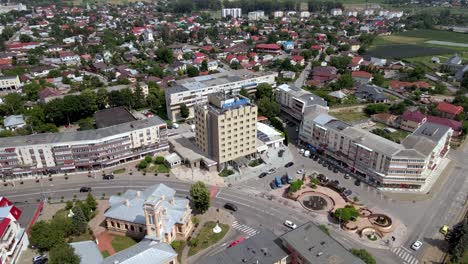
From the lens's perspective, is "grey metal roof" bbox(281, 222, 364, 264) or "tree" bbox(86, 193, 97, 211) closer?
"grey metal roof" bbox(281, 222, 364, 264)

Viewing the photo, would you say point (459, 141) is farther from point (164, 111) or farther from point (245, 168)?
point (164, 111)

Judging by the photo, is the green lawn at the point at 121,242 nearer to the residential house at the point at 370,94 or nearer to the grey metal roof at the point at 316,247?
the grey metal roof at the point at 316,247

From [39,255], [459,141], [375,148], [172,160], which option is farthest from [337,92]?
[39,255]

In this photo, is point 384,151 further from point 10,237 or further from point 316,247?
point 10,237

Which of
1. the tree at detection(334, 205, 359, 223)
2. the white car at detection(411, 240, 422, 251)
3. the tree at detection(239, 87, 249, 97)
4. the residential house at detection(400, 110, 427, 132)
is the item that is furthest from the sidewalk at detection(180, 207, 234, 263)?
the residential house at detection(400, 110, 427, 132)

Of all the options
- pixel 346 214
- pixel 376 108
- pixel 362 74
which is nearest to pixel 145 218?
pixel 346 214

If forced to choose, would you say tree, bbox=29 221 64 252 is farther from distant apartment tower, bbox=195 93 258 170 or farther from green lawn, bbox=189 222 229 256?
distant apartment tower, bbox=195 93 258 170
